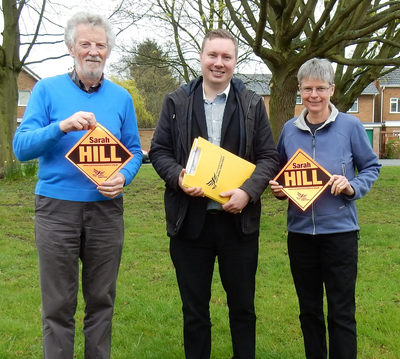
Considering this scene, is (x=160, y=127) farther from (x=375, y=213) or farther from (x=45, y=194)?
(x=375, y=213)

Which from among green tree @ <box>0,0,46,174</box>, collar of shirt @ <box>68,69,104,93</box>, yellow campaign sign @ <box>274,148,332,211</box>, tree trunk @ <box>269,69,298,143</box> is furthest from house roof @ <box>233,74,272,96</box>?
green tree @ <box>0,0,46,174</box>

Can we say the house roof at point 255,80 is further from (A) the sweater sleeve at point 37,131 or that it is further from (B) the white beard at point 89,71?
(A) the sweater sleeve at point 37,131

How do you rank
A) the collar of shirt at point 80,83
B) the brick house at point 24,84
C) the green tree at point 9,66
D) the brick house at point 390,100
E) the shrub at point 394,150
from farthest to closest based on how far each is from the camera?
the brick house at point 390,100
the brick house at point 24,84
the shrub at point 394,150
the green tree at point 9,66
the collar of shirt at point 80,83

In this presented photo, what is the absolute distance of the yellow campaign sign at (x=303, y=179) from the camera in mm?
2848

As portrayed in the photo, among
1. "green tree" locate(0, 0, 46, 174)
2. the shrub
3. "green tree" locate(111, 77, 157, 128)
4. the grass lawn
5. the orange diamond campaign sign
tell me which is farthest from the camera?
"green tree" locate(111, 77, 157, 128)

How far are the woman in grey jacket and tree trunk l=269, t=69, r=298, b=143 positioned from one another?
22.8 ft

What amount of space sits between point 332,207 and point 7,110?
12.9 m

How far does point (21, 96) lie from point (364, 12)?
3336 cm

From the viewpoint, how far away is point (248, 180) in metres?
A: 2.88

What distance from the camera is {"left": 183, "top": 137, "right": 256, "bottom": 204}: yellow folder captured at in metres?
2.78

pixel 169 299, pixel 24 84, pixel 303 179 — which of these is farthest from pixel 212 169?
pixel 24 84

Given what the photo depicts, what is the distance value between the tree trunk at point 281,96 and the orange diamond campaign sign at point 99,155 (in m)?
Answer: 7.56

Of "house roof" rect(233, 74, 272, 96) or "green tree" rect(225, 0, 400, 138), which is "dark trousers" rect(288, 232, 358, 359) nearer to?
"house roof" rect(233, 74, 272, 96)

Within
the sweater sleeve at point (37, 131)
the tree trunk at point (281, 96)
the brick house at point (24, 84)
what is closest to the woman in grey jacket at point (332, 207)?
the sweater sleeve at point (37, 131)
